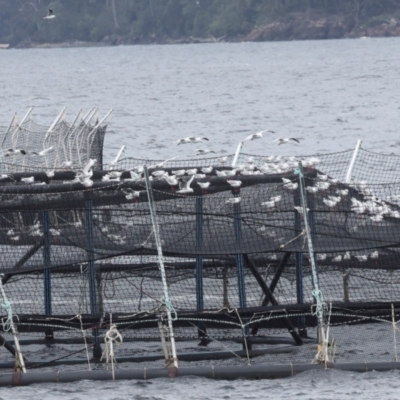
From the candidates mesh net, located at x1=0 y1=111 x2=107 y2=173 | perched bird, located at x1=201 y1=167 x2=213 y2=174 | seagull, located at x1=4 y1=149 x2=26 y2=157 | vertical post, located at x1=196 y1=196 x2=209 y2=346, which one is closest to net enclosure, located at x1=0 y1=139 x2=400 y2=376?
vertical post, located at x1=196 y1=196 x2=209 y2=346

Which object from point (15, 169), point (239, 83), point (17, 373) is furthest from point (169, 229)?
point (239, 83)

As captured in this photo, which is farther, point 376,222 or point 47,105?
point 47,105

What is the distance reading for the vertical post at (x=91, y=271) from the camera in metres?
19.1

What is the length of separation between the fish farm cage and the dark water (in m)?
0.40

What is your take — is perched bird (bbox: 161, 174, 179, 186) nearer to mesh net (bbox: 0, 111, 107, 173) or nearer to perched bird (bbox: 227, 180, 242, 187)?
perched bird (bbox: 227, 180, 242, 187)

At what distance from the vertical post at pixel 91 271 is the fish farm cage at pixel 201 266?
21 millimetres

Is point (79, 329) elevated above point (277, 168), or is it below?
below

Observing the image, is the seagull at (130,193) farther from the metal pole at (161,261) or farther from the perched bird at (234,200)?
the perched bird at (234,200)

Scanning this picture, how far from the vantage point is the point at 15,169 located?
26594mm

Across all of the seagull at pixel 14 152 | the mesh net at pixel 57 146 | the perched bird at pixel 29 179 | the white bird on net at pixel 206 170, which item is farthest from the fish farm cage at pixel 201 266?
the mesh net at pixel 57 146

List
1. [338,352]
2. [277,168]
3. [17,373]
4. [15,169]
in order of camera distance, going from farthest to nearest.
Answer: [15,169], [277,168], [338,352], [17,373]

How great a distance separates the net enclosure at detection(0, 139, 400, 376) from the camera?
19125 mm

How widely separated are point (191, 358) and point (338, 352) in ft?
7.25

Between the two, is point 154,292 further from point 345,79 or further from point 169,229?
point 345,79
